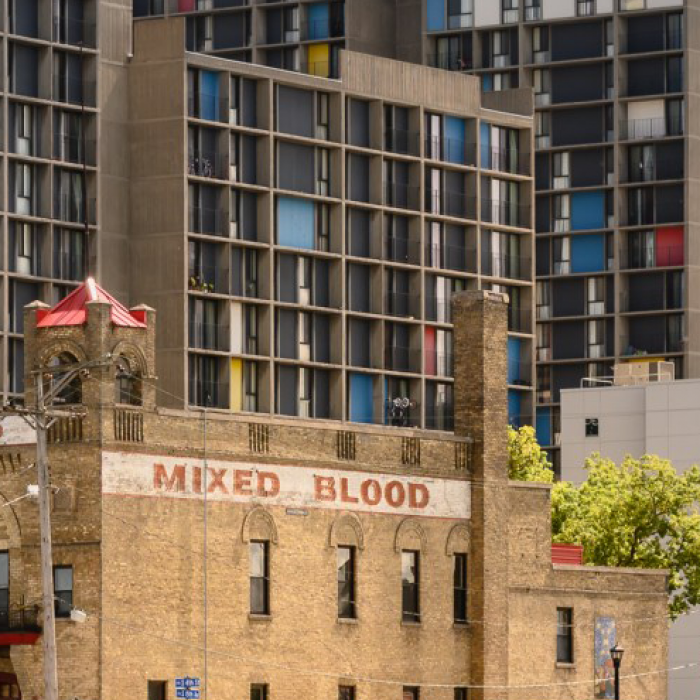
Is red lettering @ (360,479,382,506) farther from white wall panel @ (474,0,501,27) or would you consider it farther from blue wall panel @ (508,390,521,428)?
white wall panel @ (474,0,501,27)

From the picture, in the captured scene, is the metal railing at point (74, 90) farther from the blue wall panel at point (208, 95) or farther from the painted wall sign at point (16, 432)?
the painted wall sign at point (16, 432)

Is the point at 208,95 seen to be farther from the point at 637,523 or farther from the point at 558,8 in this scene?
the point at 558,8

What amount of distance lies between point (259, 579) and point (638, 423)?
65.6 m

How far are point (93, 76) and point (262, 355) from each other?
15970 millimetres

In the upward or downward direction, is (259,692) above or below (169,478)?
below

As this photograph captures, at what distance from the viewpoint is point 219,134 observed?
14250 centimetres

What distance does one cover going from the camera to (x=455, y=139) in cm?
15350

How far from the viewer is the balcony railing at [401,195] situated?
492 ft

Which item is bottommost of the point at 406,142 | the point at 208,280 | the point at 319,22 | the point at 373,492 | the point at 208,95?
the point at 373,492

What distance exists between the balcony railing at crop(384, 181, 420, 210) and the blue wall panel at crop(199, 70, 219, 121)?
11.6m

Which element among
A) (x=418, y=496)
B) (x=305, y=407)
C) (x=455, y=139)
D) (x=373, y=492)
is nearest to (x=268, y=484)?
(x=373, y=492)

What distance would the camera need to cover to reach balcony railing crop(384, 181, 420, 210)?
150 metres

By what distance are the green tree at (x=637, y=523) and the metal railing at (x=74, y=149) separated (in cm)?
3106

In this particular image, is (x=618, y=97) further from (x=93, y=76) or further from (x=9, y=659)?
(x=9, y=659)
